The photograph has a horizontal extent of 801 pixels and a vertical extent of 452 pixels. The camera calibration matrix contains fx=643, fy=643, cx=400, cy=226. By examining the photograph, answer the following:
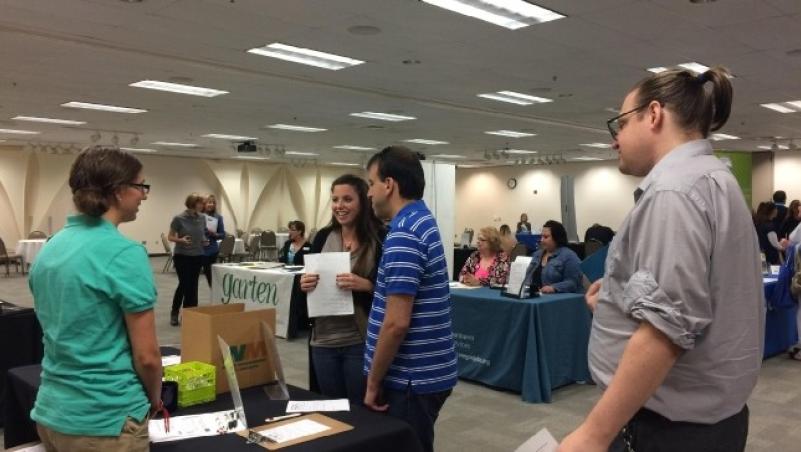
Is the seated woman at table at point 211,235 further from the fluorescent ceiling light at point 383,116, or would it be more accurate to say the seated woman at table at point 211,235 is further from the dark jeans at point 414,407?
the dark jeans at point 414,407

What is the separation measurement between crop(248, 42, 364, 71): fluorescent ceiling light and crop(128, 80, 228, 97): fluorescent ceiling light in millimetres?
2119

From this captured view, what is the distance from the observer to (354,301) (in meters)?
2.42

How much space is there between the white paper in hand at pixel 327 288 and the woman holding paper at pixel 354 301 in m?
0.02

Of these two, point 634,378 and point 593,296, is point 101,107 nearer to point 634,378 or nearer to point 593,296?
point 593,296

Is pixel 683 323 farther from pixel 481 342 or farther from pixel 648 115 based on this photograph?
pixel 481 342

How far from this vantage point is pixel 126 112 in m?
10.8

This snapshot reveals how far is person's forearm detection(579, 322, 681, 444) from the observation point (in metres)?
1.05

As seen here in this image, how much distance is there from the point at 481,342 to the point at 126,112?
834cm

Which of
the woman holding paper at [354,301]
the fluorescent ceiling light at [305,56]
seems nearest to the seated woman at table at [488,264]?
the fluorescent ceiling light at [305,56]

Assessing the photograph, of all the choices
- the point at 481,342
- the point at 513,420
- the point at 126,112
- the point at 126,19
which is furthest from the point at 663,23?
the point at 126,112

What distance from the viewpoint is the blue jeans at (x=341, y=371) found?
241cm

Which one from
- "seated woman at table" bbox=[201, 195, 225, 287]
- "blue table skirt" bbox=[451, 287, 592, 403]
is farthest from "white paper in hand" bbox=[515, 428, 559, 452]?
"seated woman at table" bbox=[201, 195, 225, 287]

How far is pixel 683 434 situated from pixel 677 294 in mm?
289

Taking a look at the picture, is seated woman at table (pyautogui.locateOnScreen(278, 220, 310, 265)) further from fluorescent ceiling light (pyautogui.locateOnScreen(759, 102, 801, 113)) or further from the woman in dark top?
fluorescent ceiling light (pyautogui.locateOnScreen(759, 102, 801, 113))
